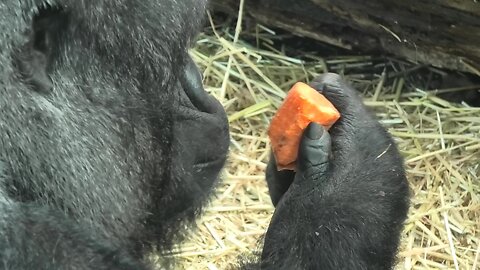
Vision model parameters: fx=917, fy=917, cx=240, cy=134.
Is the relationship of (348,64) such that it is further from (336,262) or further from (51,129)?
(51,129)

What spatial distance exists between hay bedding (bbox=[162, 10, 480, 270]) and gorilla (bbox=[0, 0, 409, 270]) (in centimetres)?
35

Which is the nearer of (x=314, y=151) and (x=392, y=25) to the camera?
(x=314, y=151)

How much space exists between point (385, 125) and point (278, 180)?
1.08 meters

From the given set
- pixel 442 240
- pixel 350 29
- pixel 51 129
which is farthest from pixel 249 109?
pixel 51 129

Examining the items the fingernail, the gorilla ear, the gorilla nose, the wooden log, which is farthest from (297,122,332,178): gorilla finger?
the wooden log

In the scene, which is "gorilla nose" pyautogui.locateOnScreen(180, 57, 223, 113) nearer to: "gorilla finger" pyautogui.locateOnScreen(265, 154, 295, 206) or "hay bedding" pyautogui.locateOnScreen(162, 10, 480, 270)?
"gorilla finger" pyautogui.locateOnScreen(265, 154, 295, 206)

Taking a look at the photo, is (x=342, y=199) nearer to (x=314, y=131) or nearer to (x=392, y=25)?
(x=314, y=131)

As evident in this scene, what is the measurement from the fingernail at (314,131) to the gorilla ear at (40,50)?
468mm

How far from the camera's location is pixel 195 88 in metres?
1.72

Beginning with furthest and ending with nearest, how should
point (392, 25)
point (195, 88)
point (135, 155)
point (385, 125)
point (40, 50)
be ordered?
point (392, 25), point (385, 125), point (195, 88), point (135, 155), point (40, 50)

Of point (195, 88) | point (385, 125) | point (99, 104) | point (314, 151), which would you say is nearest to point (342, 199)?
point (314, 151)

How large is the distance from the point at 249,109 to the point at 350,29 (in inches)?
18.3

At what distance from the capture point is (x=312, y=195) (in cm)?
166

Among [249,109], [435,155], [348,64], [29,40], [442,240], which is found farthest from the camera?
[348,64]
